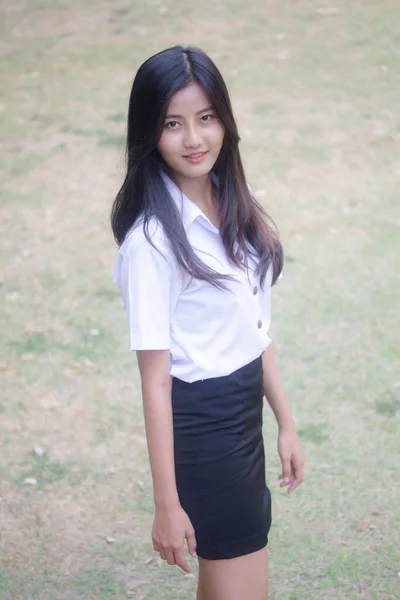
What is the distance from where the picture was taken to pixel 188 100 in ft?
6.46

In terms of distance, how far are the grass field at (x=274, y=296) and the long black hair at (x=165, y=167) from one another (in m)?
1.37

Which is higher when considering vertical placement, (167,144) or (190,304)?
(167,144)

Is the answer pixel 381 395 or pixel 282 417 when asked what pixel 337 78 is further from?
pixel 282 417

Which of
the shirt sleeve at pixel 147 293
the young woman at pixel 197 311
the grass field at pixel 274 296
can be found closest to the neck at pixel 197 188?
the young woman at pixel 197 311

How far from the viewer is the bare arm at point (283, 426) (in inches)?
92.0

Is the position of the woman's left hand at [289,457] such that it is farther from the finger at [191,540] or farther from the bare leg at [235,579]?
the finger at [191,540]

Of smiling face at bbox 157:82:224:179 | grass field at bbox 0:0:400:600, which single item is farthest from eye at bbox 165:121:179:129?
grass field at bbox 0:0:400:600

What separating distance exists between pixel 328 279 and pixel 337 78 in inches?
134

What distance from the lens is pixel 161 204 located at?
1998 mm

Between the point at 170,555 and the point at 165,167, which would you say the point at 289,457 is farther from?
the point at 165,167

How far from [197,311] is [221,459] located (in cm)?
34

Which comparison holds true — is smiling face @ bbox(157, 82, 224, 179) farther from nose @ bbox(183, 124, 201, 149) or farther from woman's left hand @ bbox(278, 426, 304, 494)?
woman's left hand @ bbox(278, 426, 304, 494)

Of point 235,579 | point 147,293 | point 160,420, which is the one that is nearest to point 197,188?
point 147,293

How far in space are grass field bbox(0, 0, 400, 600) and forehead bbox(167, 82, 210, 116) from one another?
1.65 m
